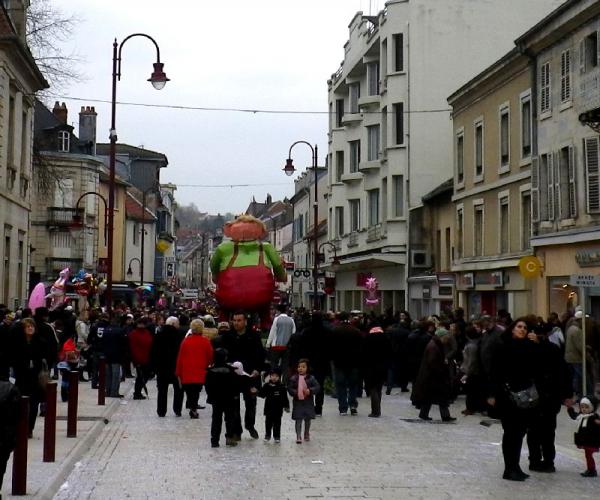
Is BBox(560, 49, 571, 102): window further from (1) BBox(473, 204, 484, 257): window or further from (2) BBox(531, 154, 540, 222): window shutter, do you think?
(1) BBox(473, 204, 484, 257): window

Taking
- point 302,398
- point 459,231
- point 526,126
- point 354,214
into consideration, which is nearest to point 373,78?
point 354,214

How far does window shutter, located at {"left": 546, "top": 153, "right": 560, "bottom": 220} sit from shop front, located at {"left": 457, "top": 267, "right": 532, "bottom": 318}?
122 inches

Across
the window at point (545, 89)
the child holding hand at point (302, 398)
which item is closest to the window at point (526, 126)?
the window at point (545, 89)

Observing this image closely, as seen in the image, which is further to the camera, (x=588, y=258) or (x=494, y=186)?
(x=494, y=186)

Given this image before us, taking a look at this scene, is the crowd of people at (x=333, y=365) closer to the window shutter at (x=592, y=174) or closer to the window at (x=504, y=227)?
the window shutter at (x=592, y=174)

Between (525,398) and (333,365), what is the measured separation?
857cm

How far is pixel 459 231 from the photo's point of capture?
1581 inches

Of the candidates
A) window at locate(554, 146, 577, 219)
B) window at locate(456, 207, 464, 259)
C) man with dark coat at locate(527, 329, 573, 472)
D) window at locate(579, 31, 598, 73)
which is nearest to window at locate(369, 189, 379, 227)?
window at locate(456, 207, 464, 259)

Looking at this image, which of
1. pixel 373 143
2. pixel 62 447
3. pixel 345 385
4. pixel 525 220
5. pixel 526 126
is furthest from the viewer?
pixel 373 143

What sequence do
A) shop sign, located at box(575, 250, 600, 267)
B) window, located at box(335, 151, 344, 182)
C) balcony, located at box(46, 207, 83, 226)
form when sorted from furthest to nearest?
balcony, located at box(46, 207, 83, 226)
window, located at box(335, 151, 344, 182)
shop sign, located at box(575, 250, 600, 267)

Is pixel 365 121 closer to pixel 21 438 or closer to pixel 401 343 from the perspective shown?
pixel 401 343

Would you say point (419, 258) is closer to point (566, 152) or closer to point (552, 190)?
point (552, 190)

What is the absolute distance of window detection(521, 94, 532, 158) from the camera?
105 feet

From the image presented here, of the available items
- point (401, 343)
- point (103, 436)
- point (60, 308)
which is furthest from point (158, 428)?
point (60, 308)
